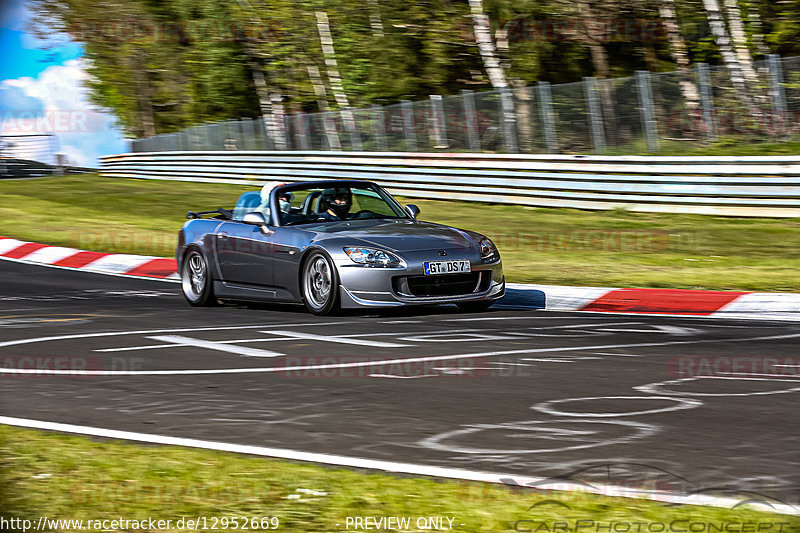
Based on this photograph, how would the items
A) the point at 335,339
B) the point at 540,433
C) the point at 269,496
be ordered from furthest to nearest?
the point at 335,339
the point at 540,433
the point at 269,496

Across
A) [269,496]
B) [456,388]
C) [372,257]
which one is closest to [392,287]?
[372,257]

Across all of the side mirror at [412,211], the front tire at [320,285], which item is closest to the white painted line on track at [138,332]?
Answer: the front tire at [320,285]

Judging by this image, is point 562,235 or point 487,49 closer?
point 562,235

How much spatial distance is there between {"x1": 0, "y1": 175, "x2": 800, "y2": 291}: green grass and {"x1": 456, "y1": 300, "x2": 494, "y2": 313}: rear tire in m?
1.90

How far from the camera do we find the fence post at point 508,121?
78.8ft

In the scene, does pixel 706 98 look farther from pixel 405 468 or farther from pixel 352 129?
pixel 405 468

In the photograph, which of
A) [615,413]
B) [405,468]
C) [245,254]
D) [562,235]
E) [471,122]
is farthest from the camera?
[471,122]

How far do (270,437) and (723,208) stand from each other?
1530 cm

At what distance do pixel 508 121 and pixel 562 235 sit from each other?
6.70m

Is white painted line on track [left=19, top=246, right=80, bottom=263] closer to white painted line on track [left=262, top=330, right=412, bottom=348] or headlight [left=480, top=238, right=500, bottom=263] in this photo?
headlight [left=480, top=238, right=500, bottom=263]

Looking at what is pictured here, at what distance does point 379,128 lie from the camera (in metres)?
28.3

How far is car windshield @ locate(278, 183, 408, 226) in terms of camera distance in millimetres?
11500

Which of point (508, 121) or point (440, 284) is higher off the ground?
point (508, 121)

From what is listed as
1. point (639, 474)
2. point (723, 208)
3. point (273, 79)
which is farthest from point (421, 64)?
point (639, 474)
